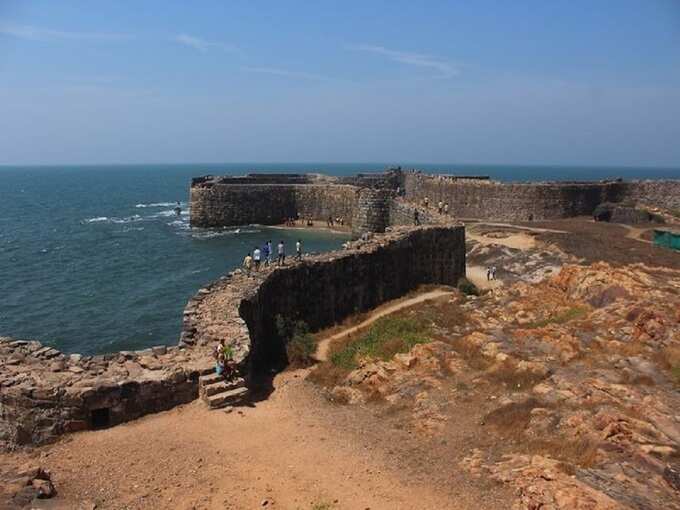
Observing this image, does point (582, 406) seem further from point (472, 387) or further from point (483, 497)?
point (483, 497)

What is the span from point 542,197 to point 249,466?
5677cm

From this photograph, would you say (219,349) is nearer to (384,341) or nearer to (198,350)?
(198,350)

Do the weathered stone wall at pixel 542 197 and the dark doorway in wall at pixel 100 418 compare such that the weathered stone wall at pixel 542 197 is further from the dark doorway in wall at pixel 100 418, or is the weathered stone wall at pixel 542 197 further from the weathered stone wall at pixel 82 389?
the dark doorway in wall at pixel 100 418

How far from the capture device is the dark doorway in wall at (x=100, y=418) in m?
13.6

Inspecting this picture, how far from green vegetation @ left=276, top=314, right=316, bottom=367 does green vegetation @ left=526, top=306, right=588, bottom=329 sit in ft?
23.8

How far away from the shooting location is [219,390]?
587 inches

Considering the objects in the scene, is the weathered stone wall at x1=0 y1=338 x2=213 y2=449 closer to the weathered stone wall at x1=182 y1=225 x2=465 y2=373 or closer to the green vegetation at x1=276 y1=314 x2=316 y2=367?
the weathered stone wall at x1=182 y1=225 x2=465 y2=373

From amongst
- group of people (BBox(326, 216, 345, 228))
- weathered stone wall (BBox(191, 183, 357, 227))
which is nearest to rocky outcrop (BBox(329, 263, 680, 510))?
group of people (BBox(326, 216, 345, 228))

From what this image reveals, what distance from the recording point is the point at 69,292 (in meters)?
38.2

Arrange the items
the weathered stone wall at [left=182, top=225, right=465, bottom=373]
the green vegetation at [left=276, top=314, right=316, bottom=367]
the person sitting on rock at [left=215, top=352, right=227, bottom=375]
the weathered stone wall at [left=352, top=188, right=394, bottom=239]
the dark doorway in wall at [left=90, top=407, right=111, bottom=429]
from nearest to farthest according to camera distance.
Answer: the dark doorway in wall at [left=90, top=407, right=111, bottom=429], the person sitting on rock at [left=215, top=352, right=227, bottom=375], the weathered stone wall at [left=182, top=225, right=465, bottom=373], the green vegetation at [left=276, top=314, right=316, bottom=367], the weathered stone wall at [left=352, top=188, right=394, bottom=239]

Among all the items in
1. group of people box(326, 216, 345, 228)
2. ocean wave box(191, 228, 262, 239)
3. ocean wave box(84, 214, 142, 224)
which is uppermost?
group of people box(326, 216, 345, 228)

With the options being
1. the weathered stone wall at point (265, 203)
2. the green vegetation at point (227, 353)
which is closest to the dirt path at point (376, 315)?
the green vegetation at point (227, 353)

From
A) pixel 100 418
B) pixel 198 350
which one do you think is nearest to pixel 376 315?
pixel 198 350

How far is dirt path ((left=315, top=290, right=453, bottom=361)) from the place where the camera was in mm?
21619
